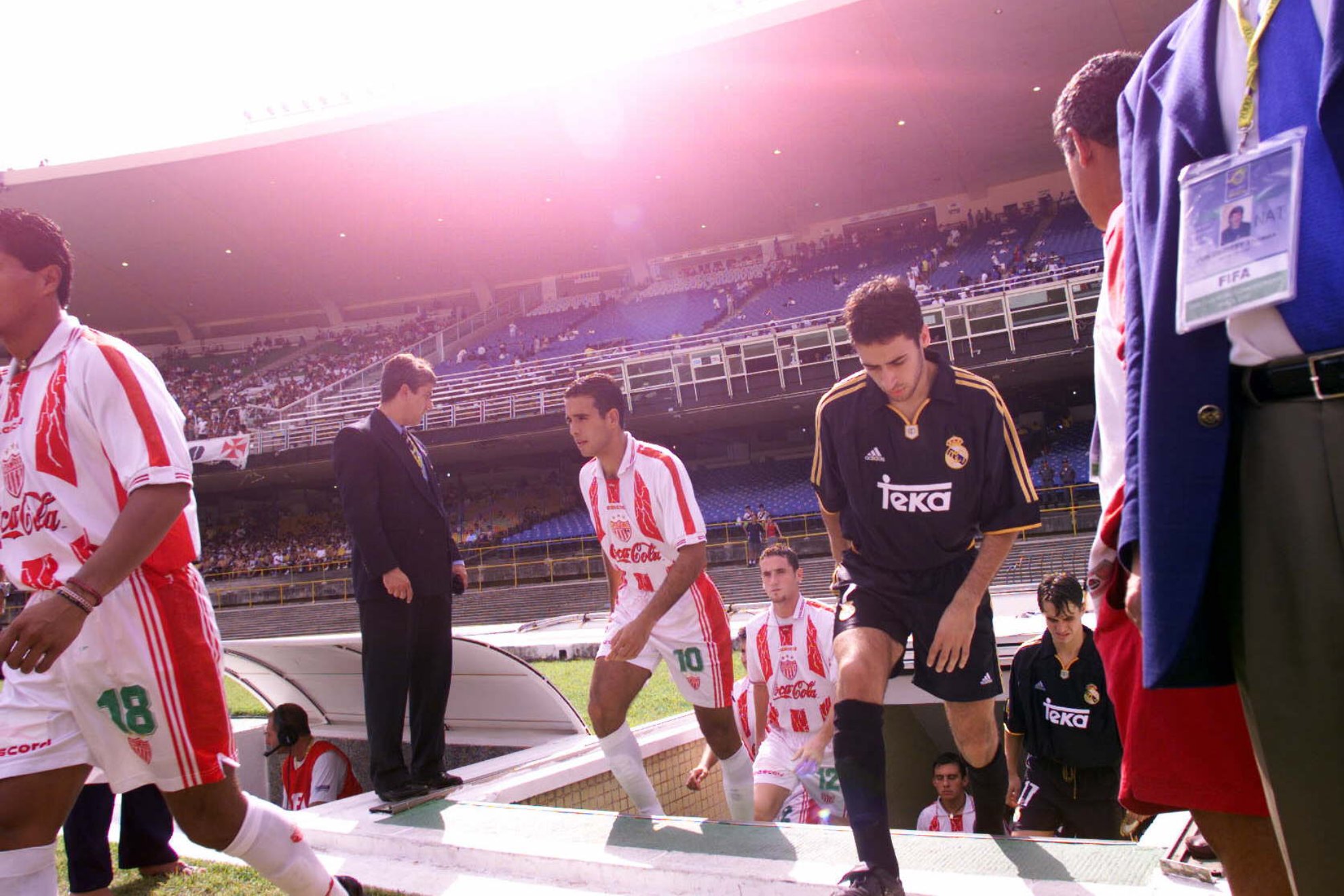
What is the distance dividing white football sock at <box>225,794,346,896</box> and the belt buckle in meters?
2.35

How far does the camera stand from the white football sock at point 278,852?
233cm

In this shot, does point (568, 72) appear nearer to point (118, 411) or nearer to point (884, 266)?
point (884, 266)

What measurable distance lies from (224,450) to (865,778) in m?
31.2

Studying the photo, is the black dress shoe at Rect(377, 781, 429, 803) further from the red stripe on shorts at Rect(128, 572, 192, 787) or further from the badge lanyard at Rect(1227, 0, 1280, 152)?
the badge lanyard at Rect(1227, 0, 1280, 152)

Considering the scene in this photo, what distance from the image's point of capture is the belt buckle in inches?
40.7

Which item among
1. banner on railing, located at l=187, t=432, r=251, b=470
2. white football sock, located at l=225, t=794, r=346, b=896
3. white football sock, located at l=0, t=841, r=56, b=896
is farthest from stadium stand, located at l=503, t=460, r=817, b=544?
white football sock, located at l=0, t=841, r=56, b=896

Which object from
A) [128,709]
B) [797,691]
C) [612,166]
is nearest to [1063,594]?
[797,691]

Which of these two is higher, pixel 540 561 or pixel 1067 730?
pixel 1067 730

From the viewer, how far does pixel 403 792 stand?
420 centimetres

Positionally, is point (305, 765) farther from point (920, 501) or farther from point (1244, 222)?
point (1244, 222)

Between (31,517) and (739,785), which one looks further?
(739,785)

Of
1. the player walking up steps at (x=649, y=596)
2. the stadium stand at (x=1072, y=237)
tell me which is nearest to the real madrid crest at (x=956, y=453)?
the player walking up steps at (x=649, y=596)

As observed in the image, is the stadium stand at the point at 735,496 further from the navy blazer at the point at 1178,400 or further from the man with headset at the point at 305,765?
the navy blazer at the point at 1178,400

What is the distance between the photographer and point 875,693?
8.99 ft
